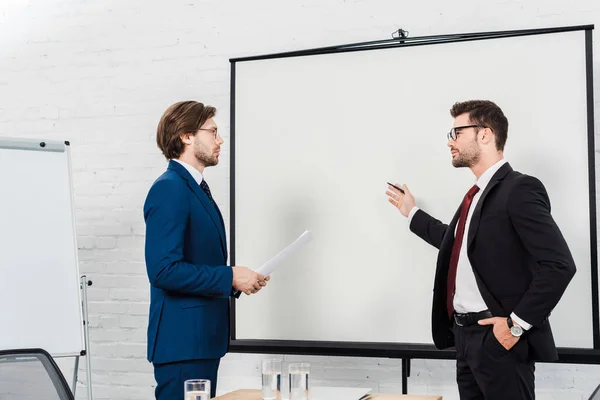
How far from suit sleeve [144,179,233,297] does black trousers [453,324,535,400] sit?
84cm

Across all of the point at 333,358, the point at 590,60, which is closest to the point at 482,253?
the point at 590,60

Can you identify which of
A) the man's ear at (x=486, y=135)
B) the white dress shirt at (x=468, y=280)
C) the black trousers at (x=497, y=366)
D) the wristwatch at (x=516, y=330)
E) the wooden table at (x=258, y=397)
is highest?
the man's ear at (x=486, y=135)

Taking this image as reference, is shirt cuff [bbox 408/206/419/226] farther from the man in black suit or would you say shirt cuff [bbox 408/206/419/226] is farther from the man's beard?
the man's beard

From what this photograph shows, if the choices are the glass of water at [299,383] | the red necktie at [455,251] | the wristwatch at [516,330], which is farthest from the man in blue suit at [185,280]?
the wristwatch at [516,330]

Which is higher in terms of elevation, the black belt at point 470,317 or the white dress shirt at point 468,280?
the white dress shirt at point 468,280

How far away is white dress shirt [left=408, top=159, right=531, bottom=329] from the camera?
2.40 metres

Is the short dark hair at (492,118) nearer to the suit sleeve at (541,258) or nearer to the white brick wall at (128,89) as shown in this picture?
the suit sleeve at (541,258)

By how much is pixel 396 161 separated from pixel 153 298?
1.18 metres

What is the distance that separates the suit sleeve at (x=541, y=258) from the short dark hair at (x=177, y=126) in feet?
3.81

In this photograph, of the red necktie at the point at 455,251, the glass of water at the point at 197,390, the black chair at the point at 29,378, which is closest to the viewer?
the glass of water at the point at 197,390

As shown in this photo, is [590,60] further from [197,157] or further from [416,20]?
[197,157]

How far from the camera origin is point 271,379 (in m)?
2.04

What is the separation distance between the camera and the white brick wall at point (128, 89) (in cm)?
348

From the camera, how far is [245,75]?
3330 mm
